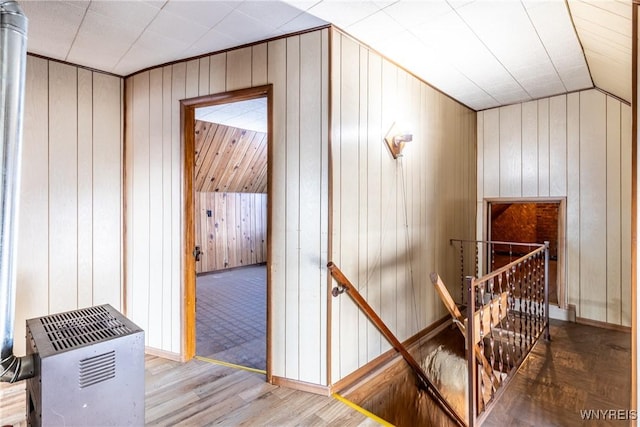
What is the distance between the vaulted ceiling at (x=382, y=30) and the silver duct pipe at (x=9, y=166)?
0.99m

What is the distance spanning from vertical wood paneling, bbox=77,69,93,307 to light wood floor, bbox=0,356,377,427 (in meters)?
0.85

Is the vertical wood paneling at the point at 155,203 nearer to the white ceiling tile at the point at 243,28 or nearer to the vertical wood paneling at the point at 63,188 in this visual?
the vertical wood paneling at the point at 63,188

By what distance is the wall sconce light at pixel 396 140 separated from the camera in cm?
310

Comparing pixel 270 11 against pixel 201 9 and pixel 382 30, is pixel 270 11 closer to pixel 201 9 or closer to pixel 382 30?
pixel 201 9

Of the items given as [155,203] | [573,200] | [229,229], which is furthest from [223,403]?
[229,229]

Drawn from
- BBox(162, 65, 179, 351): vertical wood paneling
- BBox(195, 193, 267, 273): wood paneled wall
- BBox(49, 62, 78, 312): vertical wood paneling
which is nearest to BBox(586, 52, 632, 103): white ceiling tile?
BBox(162, 65, 179, 351): vertical wood paneling

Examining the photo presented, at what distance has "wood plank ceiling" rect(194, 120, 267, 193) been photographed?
5320mm

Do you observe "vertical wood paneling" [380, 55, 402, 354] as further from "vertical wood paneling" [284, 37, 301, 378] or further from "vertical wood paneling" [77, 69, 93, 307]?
"vertical wood paneling" [77, 69, 93, 307]

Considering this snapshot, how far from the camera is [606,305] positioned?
4.02 m

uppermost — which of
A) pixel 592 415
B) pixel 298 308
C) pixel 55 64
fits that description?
pixel 55 64

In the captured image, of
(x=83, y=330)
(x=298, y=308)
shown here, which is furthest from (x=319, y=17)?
(x=83, y=330)

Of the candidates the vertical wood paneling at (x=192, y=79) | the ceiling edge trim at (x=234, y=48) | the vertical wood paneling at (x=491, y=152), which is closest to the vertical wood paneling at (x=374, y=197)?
the ceiling edge trim at (x=234, y=48)

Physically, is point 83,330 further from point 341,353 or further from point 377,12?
point 377,12

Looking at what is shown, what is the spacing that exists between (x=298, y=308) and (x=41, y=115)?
2666 millimetres
